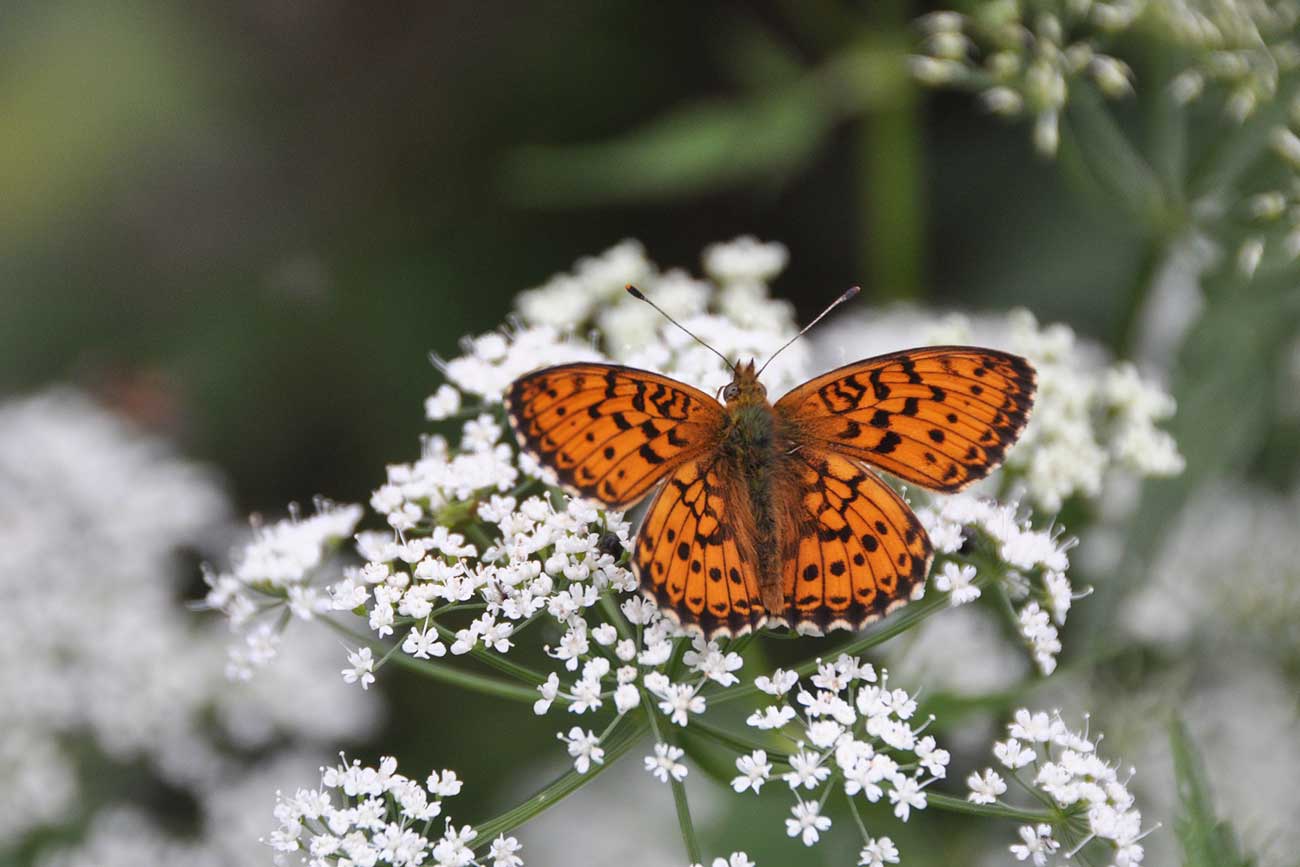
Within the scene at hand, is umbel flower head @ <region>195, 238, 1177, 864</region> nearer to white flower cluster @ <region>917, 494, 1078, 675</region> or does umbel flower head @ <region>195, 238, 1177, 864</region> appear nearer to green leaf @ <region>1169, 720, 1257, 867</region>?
white flower cluster @ <region>917, 494, 1078, 675</region>

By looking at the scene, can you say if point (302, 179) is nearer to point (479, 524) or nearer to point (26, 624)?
point (26, 624)

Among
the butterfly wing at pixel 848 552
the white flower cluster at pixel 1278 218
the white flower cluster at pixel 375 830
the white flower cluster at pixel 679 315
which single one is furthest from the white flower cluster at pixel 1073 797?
the white flower cluster at pixel 1278 218

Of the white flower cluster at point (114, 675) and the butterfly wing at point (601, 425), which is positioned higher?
the white flower cluster at point (114, 675)

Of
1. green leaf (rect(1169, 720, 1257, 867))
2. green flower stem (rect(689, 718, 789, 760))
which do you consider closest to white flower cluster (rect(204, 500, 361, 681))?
green flower stem (rect(689, 718, 789, 760))

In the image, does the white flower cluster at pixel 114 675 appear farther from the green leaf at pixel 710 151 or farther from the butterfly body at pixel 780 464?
the butterfly body at pixel 780 464

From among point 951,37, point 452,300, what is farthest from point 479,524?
point 452,300

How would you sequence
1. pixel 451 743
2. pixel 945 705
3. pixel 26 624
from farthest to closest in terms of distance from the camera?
1. pixel 451 743
2. pixel 26 624
3. pixel 945 705
